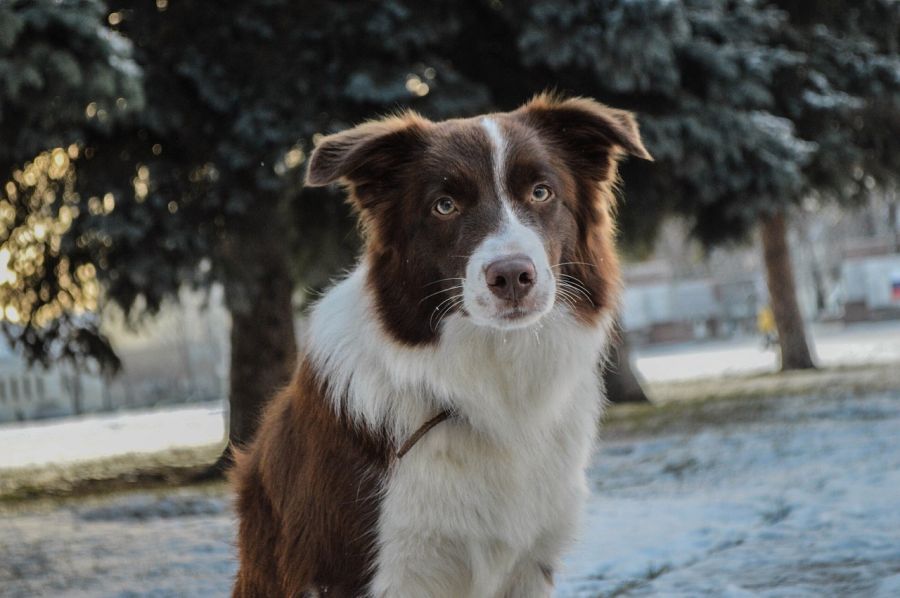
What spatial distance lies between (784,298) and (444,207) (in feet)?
52.5

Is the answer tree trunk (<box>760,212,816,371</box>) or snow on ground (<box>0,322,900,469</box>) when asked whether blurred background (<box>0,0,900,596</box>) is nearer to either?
snow on ground (<box>0,322,900,469</box>)

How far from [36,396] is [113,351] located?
85.6ft

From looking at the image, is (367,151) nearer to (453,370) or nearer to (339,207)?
(453,370)

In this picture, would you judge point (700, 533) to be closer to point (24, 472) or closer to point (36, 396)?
point (24, 472)

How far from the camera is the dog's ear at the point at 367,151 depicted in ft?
11.3

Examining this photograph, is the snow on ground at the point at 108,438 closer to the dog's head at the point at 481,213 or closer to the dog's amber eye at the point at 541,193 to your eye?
the dog's head at the point at 481,213

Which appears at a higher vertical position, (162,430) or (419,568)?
(419,568)

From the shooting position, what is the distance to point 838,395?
12.9 meters

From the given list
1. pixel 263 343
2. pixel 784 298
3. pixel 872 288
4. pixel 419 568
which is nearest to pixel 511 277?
pixel 419 568

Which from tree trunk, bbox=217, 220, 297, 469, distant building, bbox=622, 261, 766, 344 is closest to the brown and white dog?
tree trunk, bbox=217, 220, 297, 469

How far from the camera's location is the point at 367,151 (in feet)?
11.7

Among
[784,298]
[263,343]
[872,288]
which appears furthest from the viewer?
[872,288]

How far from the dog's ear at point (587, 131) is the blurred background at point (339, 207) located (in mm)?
1165

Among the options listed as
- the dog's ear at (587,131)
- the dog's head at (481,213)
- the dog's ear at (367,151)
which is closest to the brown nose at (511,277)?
the dog's head at (481,213)
